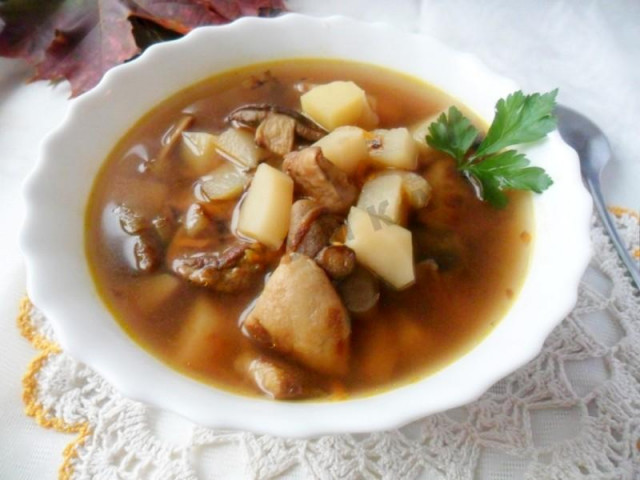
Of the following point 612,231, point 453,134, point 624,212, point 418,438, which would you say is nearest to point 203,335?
point 418,438

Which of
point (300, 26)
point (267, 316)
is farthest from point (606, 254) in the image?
point (300, 26)

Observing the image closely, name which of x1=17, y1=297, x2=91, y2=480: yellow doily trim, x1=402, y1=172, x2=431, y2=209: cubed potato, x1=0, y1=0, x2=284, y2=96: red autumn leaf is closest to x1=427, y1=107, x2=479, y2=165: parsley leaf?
x1=402, y1=172, x2=431, y2=209: cubed potato

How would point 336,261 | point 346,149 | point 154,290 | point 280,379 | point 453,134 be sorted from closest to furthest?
point 280,379, point 336,261, point 154,290, point 346,149, point 453,134

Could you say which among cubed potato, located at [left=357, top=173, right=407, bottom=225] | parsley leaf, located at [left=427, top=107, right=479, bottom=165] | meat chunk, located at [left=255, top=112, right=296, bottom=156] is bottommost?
meat chunk, located at [left=255, top=112, right=296, bottom=156]

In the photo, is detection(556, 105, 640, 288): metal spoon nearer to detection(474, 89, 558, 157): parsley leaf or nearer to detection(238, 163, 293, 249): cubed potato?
detection(474, 89, 558, 157): parsley leaf

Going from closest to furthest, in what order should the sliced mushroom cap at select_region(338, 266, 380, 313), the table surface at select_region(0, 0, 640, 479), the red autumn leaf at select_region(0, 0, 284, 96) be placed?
1. the sliced mushroom cap at select_region(338, 266, 380, 313)
2. the table surface at select_region(0, 0, 640, 479)
3. the red autumn leaf at select_region(0, 0, 284, 96)

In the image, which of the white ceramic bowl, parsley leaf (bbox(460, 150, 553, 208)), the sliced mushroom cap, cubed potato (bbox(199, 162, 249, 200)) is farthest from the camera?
cubed potato (bbox(199, 162, 249, 200))

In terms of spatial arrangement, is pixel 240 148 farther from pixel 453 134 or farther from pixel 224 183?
pixel 453 134
